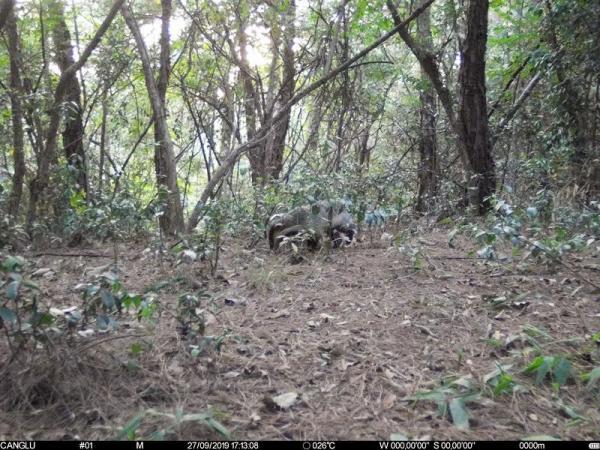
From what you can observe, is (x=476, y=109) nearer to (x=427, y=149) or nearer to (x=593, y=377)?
(x=427, y=149)

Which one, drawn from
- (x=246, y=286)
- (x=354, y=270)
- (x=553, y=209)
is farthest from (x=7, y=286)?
(x=553, y=209)

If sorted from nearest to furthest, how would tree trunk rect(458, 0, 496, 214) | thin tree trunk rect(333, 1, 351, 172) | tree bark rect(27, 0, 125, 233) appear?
1. tree bark rect(27, 0, 125, 233)
2. tree trunk rect(458, 0, 496, 214)
3. thin tree trunk rect(333, 1, 351, 172)

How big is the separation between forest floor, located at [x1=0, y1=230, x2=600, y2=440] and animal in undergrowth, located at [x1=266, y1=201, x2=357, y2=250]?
0.85m

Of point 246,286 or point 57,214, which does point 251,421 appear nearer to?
point 246,286

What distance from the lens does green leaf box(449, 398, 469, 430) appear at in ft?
6.94

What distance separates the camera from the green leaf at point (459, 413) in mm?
2115

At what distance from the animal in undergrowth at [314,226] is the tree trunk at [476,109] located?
228 centimetres

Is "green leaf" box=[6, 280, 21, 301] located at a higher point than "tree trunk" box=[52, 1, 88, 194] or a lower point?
lower

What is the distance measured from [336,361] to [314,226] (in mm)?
2603

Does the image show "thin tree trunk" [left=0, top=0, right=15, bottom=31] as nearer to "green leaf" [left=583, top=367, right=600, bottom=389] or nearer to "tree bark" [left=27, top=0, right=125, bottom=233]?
"tree bark" [left=27, top=0, right=125, bottom=233]

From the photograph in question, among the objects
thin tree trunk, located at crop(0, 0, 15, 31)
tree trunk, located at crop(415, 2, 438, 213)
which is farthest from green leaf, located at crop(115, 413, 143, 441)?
tree trunk, located at crop(415, 2, 438, 213)

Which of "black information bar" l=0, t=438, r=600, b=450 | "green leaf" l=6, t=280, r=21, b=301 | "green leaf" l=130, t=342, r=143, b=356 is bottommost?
"black information bar" l=0, t=438, r=600, b=450

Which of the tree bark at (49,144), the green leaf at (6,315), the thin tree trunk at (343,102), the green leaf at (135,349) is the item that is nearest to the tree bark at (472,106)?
the thin tree trunk at (343,102)

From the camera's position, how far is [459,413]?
217cm
